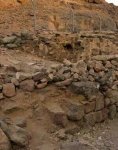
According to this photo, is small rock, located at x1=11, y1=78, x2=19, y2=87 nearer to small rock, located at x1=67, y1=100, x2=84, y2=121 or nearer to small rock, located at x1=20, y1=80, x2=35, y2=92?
small rock, located at x1=20, y1=80, x2=35, y2=92

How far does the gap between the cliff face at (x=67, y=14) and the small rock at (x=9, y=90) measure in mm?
8634

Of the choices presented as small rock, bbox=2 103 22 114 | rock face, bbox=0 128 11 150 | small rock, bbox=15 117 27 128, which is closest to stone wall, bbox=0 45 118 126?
small rock, bbox=2 103 22 114

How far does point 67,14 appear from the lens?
21.0 m

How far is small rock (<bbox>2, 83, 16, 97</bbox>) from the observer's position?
25.2ft

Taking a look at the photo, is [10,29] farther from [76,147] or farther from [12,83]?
[76,147]

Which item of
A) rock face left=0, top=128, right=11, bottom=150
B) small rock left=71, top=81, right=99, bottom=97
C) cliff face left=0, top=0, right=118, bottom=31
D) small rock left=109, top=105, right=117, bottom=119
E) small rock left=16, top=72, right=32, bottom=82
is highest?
cliff face left=0, top=0, right=118, bottom=31

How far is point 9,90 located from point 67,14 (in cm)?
1393

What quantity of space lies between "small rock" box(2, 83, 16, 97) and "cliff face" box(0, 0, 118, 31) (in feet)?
28.3

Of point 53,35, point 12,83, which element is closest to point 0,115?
point 12,83

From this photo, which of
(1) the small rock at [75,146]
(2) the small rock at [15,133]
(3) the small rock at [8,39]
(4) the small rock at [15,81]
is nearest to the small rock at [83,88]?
(4) the small rock at [15,81]

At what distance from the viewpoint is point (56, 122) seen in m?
8.01

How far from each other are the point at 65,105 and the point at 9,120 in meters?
1.54

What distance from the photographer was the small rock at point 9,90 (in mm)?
7684

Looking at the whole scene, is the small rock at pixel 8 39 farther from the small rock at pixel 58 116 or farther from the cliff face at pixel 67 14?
the small rock at pixel 58 116
